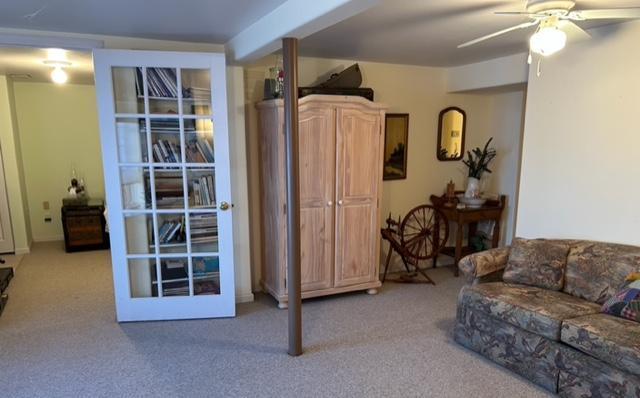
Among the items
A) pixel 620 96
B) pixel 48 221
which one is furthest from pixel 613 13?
pixel 48 221

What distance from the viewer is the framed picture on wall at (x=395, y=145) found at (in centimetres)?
426

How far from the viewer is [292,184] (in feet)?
8.42

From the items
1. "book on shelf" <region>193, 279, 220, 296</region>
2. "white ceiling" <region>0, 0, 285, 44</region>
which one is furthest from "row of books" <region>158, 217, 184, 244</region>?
"white ceiling" <region>0, 0, 285, 44</region>

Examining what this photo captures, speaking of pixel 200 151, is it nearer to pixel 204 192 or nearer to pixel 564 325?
pixel 204 192

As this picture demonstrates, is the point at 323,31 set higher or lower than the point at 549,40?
higher

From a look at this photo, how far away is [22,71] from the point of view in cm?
448

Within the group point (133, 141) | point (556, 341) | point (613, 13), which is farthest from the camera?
point (133, 141)

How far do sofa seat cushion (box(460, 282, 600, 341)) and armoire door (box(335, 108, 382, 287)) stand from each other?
1055 mm

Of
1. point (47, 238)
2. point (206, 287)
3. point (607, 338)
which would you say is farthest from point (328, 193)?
point (47, 238)

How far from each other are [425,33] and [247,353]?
101 inches

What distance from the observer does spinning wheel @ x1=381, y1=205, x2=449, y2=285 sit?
4.12m

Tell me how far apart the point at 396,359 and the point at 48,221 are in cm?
523

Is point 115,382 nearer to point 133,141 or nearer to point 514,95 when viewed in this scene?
point 133,141

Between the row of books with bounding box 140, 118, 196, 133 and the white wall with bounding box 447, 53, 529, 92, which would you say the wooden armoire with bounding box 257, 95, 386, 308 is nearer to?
the row of books with bounding box 140, 118, 196, 133
